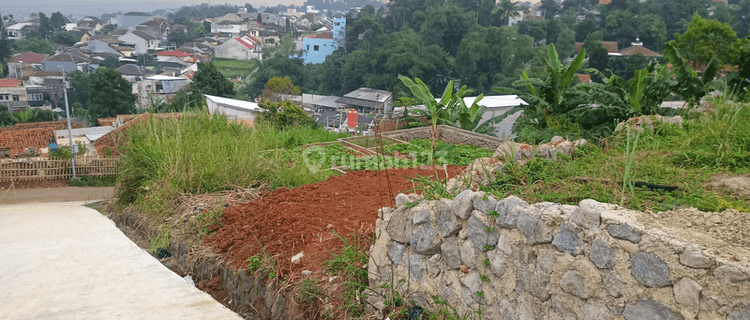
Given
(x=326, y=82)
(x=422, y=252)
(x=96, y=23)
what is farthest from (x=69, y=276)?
(x=96, y=23)

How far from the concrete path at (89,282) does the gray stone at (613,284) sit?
270 cm

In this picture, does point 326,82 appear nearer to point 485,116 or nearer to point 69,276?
point 485,116

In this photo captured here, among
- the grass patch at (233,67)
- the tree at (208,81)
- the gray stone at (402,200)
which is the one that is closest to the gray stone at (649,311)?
the gray stone at (402,200)

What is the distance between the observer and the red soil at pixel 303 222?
4.52m

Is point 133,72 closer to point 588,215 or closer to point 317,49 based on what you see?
point 317,49

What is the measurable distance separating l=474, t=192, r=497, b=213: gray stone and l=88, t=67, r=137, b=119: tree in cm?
3652

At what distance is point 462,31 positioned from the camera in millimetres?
50562

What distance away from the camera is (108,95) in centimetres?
3556

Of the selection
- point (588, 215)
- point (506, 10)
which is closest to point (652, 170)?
point (588, 215)

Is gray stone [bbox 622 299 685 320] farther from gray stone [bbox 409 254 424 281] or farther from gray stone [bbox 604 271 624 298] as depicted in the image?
gray stone [bbox 409 254 424 281]

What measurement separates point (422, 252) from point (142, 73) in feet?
217

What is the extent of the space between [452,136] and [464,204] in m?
7.58

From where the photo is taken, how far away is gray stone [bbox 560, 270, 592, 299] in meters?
2.67

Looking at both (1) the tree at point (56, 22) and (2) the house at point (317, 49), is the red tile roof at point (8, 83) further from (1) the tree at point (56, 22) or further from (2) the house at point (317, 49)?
(1) the tree at point (56, 22)
